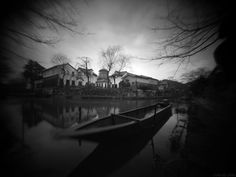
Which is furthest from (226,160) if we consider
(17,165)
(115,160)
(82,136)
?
(17,165)

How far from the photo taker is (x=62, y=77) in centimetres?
2125

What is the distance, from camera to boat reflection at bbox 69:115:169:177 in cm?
188

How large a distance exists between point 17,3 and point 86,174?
529 centimetres

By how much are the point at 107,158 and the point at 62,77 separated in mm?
24442

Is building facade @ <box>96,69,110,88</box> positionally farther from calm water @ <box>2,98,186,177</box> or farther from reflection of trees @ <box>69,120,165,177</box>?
reflection of trees @ <box>69,120,165,177</box>

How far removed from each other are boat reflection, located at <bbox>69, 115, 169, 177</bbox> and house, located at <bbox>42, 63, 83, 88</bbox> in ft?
76.0

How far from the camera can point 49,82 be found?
21297 millimetres

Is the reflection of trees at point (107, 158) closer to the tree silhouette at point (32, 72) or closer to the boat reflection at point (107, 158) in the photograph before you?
the boat reflection at point (107, 158)

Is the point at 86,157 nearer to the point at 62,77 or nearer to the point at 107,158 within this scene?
the point at 107,158

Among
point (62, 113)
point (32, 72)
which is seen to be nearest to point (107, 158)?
point (62, 113)

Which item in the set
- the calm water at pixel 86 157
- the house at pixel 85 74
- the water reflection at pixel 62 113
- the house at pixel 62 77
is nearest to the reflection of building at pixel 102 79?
the house at pixel 85 74

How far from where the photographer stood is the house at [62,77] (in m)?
20.7

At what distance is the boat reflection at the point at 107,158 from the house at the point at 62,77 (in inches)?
912

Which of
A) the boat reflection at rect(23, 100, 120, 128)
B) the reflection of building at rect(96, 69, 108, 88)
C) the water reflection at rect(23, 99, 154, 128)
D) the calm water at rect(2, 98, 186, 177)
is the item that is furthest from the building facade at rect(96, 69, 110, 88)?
the calm water at rect(2, 98, 186, 177)
